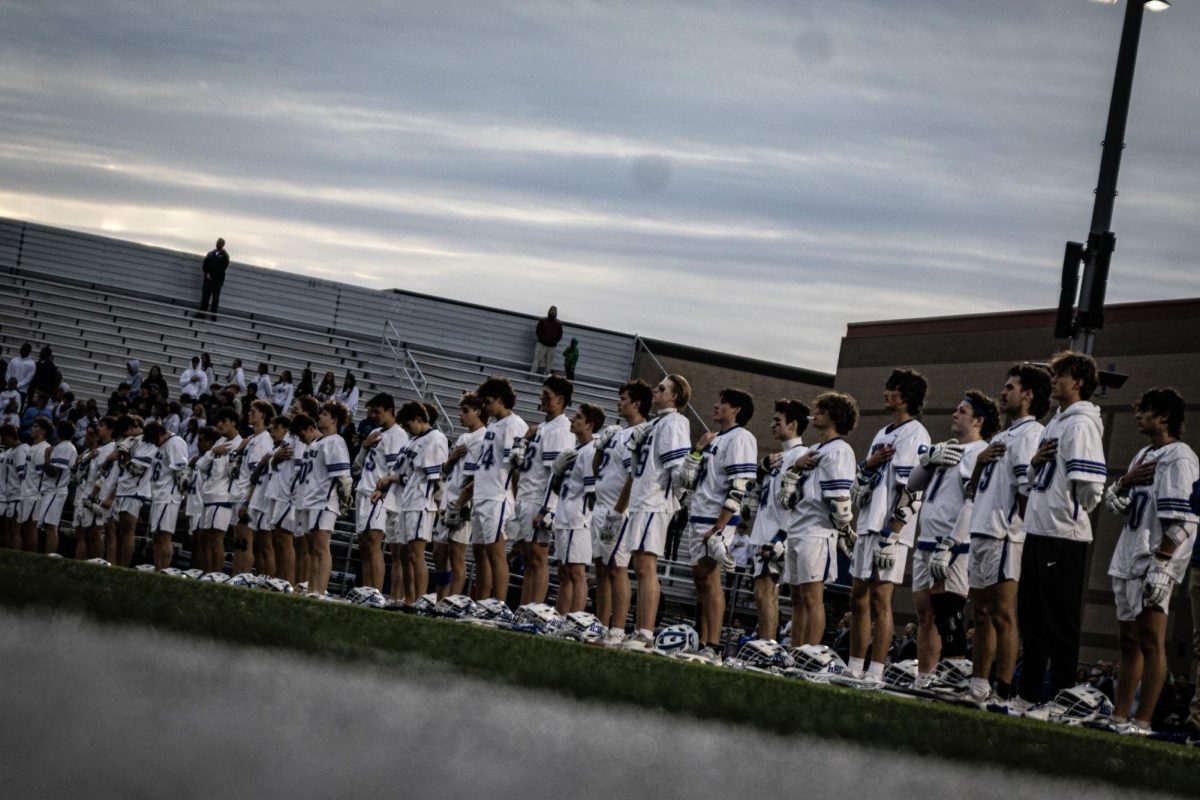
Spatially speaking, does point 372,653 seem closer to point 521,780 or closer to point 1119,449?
point 521,780

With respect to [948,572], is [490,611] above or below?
below

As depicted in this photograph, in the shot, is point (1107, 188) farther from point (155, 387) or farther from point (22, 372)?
point (22, 372)

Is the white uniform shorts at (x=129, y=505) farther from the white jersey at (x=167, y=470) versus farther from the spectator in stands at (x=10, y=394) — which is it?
the spectator in stands at (x=10, y=394)

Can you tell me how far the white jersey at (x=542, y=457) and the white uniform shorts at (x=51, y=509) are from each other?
35.5 ft

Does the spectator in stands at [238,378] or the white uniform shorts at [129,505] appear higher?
the spectator in stands at [238,378]

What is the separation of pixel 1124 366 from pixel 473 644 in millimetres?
24347

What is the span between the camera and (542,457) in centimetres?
1414

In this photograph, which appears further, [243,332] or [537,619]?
[243,332]

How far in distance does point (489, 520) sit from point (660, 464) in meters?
2.55

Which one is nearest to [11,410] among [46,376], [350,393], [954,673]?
[46,376]

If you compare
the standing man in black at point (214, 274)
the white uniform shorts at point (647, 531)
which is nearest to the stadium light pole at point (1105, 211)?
the white uniform shorts at point (647, 531)

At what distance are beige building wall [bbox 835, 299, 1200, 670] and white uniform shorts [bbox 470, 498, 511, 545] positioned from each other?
13.5 metres

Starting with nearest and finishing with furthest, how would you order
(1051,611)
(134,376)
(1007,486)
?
1. (1051,611)
2. (1007,486)
3. (134,376)

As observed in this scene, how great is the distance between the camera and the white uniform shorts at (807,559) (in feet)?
36.3
